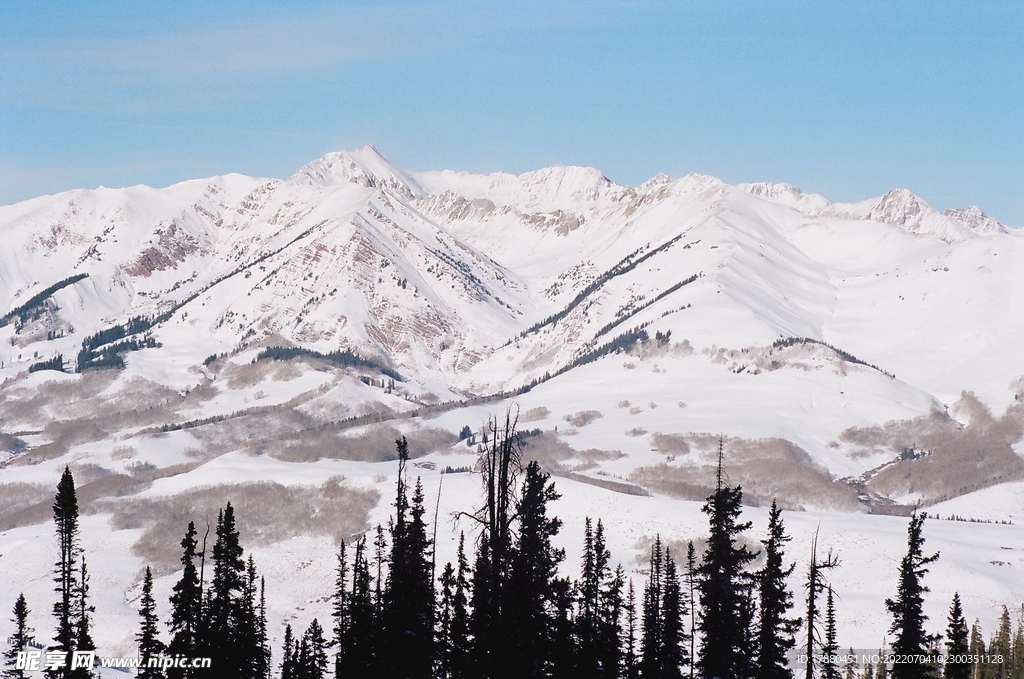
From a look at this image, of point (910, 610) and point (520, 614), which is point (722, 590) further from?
point (520, 614)

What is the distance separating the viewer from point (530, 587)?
198 feet

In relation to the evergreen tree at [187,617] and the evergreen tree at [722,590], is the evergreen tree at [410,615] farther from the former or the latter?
the evergreen tree at [722,590]

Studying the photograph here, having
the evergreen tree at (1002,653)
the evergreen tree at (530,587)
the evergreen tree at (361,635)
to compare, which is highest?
the evergreen tree at (530,587)

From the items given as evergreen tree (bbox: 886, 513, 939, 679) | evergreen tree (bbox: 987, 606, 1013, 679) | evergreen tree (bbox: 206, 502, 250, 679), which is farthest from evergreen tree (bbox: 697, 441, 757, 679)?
evergreen tree (bbox: 987, 606, 1013, 679)

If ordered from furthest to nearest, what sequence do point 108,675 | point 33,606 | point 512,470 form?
point 33,606 < point 108,675 < point 512,470

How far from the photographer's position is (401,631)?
2879 inches

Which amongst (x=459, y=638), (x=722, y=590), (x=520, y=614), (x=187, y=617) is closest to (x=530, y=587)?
(x=520, y=614)

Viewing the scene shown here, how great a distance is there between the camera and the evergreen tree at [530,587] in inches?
2350

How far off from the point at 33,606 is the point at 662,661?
143357mm

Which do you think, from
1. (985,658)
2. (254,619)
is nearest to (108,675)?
(254,619)

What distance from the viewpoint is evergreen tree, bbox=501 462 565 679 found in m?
59.7

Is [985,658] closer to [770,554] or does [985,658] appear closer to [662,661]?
[662,661]

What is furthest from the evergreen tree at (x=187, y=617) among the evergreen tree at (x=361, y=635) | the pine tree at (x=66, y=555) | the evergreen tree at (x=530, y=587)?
the evergreen tree at (x=530, y=587)

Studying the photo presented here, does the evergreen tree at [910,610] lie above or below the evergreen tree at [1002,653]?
above
